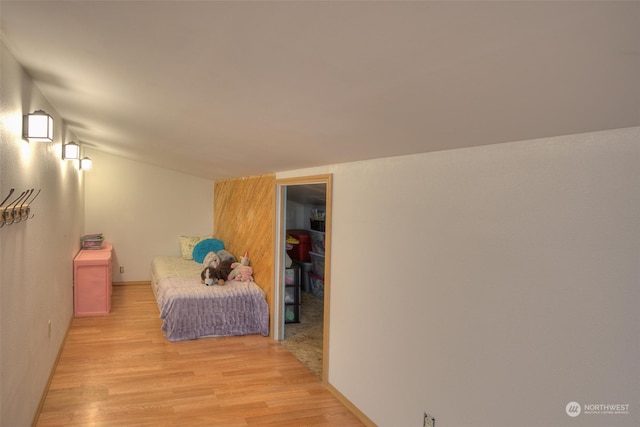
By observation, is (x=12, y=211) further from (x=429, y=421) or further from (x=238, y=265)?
(x=238, y=265)

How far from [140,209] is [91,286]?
228 cm

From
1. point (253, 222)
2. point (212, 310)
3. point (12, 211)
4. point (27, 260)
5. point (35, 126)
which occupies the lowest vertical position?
point (212, 310)

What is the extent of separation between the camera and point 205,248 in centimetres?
702

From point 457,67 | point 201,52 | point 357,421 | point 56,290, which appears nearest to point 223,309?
point 56,290

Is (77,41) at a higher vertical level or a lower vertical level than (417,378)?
higher

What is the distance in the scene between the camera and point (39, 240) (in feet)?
10.2

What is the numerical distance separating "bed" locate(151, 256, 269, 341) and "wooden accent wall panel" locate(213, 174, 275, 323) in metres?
0.19

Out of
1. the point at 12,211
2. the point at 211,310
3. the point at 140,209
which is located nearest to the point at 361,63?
the point at 12,211

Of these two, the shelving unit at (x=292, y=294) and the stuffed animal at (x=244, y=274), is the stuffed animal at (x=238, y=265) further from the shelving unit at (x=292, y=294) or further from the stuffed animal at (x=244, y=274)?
the shelving unit at (x=292, y=294)

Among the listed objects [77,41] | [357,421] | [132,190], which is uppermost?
[77,41]

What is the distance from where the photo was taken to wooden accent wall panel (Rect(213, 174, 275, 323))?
5086 mm

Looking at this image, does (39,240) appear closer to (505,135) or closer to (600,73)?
(505,135)

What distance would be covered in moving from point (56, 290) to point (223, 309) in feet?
5.52

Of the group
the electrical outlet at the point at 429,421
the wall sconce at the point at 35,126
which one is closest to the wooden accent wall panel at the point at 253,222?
the wall sconce at the point at 35,126
